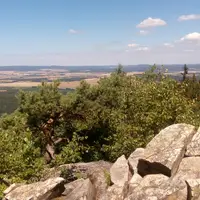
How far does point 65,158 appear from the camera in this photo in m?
34.9

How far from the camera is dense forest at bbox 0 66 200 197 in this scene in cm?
2955

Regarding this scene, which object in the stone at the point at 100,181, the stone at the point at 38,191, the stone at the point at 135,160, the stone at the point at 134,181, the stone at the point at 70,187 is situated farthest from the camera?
the stone at the point at 70,187

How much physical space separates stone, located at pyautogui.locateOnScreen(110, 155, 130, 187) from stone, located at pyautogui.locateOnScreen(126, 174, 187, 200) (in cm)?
236

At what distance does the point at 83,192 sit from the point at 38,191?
3.31 meters

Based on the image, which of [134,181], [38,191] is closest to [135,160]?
[134,181]

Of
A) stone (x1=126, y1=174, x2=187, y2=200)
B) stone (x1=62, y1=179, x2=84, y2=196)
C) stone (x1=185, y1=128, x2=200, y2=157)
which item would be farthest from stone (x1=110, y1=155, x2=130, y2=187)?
stone (x1=185, y1=128, x2=200, y2=157)

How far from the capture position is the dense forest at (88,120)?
1163 inches

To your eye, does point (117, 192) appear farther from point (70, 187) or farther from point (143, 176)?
point (70, 187)

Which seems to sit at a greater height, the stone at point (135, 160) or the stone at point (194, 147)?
the stone at point (194, 147)

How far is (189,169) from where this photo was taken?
22.2 m

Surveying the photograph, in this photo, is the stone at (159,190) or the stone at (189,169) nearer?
the stone at (159,190)

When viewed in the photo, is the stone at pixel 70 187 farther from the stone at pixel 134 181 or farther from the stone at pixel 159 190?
the stone at pixel 159 190

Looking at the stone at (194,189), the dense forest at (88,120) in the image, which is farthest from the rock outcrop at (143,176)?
the dense forest at (88,120)

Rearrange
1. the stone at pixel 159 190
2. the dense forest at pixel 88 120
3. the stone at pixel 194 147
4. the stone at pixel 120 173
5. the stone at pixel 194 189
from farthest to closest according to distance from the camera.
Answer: the dense forest at pixel 88 120 < the stone at pixel 194 147 < the stone at pixel 120 173 < the stone at pixel 159 190 < the stone at pixel 194 189
